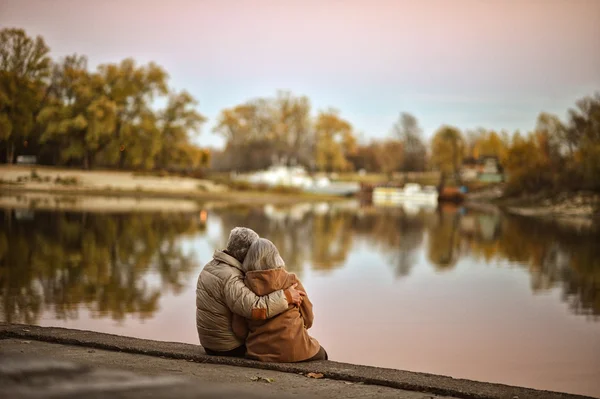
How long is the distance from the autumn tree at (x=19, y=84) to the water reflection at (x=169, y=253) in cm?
265

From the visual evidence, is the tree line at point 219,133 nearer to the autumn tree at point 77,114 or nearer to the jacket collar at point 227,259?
the autumn tree at point 77,114

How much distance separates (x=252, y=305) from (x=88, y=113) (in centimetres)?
2821

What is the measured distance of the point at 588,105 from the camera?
143 ft

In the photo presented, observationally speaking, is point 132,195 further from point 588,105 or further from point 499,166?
point 499,166

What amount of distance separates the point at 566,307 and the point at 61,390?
913cm

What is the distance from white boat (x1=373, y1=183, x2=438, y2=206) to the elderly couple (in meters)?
57.2

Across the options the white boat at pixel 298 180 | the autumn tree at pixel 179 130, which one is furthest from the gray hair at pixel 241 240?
the white boat at pixel 298 180

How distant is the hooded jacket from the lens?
439cm

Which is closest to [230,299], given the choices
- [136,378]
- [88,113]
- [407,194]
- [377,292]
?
[136,378]

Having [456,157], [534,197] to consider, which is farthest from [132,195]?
[456,157]

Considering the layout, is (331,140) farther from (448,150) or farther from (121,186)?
→ (121,186)

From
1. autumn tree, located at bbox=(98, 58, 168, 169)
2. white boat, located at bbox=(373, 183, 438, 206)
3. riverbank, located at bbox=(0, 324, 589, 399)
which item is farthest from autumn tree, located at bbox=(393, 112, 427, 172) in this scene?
riverbank, located at bbox=(0, 324, 589, 399)

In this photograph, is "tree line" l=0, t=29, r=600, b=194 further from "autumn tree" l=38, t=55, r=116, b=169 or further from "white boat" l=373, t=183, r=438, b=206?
"white boat" l=373, t=183, r=438, b=206

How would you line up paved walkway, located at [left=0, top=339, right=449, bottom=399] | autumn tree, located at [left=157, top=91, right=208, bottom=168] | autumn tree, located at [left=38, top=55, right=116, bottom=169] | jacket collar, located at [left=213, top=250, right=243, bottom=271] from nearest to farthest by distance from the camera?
paved walkway, located at [left=0, top=339, right=449, bottom=399] → jacket collar, located at [left=213, top=250, right=243, bottom=271] → autumn tree, located at [left=38, top=55, right=116, bottom=169] → autumn tree, located at [left=157, top=91, right=208, bottom=168]
